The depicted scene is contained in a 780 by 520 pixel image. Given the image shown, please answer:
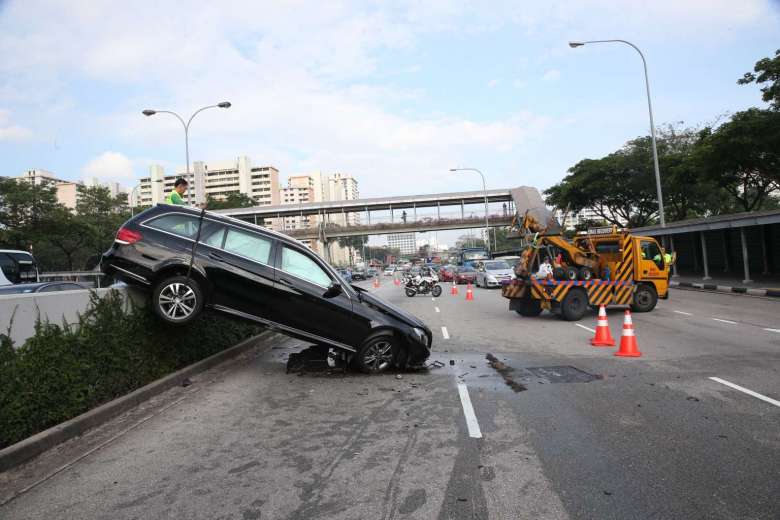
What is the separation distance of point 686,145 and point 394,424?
4232 cm

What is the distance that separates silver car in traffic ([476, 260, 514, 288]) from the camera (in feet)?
101

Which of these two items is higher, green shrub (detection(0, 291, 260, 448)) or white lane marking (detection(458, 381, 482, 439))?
green shrub (detection(0, 291, 260, 448))

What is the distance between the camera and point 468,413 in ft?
20.1

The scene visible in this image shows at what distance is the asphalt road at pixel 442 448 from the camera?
3.83 meters

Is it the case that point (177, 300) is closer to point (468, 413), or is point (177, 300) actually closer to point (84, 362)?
point (84, 362)

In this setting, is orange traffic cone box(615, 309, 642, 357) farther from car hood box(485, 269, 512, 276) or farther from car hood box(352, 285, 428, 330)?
car hood box(485, 269, 512, 276)

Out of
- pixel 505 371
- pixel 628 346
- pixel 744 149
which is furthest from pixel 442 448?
pixel 744 149

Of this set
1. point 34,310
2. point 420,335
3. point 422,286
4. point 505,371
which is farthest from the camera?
point 422,286

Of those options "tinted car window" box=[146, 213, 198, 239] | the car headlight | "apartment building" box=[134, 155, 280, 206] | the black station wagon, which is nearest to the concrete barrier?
the black station wagon

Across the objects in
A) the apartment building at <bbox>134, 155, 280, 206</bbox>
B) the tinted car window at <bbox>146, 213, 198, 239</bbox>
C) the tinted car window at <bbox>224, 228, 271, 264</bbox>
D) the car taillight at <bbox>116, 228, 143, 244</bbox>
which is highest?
the apartment building at <bbox>134, 155, 280, 206</bbox>

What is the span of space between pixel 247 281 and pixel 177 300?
3.06 ft

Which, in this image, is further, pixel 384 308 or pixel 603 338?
pixel 603 338

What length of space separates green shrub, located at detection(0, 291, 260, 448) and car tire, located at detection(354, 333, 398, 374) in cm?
267

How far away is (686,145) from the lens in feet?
134
